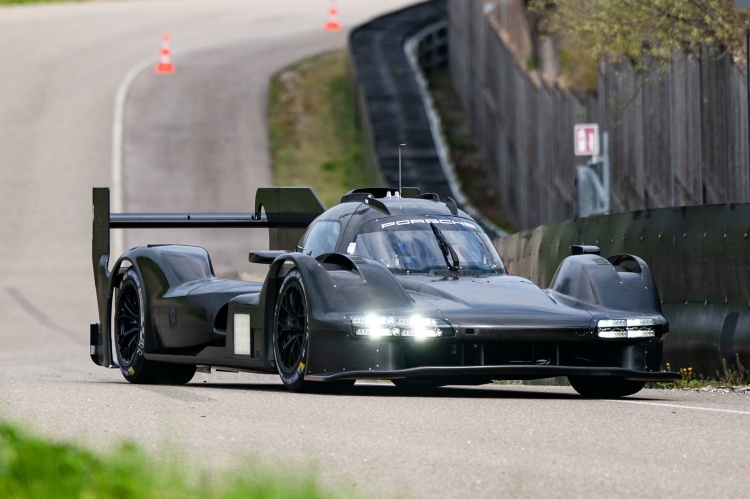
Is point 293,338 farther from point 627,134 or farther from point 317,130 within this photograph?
point 317,130

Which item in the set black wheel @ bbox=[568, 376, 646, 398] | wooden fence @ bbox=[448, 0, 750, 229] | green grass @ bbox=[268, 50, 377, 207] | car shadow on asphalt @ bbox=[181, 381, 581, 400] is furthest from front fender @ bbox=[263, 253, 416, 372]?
green grass @ bbox=[268, 50, 377, 207]

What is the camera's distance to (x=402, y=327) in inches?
398

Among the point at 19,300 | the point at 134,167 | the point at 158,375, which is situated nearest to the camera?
the point at 158,375

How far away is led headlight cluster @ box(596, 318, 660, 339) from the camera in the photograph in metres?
10.5

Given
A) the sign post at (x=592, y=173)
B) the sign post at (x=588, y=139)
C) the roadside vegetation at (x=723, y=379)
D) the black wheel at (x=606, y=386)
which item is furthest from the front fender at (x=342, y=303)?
the sign post at (x=588, y=139)

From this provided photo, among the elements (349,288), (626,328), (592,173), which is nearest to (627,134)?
(592,173)

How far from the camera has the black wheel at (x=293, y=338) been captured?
34.8 ft

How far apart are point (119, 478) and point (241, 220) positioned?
30.7ft

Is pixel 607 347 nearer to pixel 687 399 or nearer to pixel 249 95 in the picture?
pixel 687 399

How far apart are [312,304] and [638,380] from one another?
8.02 feet

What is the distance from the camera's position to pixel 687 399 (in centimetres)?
1085

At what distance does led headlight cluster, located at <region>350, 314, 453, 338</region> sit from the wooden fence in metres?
6.31

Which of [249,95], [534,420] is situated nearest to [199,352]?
[534,420]

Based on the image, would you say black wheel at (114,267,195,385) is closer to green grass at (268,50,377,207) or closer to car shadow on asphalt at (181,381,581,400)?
car shadow on asphalt at (181,381,581,400)
